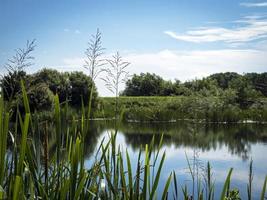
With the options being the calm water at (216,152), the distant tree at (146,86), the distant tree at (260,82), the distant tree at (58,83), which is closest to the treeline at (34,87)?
the distant tree at (58,83)

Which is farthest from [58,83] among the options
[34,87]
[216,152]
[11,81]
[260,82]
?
[260,82]

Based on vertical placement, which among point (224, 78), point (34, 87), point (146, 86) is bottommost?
point (34, 87)

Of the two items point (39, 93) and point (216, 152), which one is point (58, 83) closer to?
point (39, 93)

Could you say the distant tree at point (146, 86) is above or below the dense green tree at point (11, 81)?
above

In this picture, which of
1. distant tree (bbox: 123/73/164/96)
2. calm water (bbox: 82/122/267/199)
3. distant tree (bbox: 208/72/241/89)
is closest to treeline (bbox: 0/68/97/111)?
calm water (bbox: 82/122/267/199)

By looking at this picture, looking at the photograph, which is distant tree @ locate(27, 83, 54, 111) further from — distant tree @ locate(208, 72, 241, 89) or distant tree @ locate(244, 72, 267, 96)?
distant tree @ locate(208, 72, 241, 89)

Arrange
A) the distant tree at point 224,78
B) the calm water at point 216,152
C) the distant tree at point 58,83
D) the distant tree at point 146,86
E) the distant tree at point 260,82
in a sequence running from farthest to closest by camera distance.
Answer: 1. the distant tree at point 224,78
2. the distant tree at point 260,82
3. the distant tree at point 146,86
4. the calm water at point 216,152
5. the distant tree at point 58,83

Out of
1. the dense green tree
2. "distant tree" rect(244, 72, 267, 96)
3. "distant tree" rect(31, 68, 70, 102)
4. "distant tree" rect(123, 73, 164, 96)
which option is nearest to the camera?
the dense green tree

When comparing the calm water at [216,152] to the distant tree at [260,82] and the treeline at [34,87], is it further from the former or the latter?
the distant tree at [260,82]

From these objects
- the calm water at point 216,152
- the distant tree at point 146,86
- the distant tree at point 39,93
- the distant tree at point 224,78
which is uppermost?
the distant tree at point 224,78

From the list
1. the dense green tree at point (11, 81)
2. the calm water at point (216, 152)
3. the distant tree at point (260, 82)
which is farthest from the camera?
the distant tree at point (260, 82)

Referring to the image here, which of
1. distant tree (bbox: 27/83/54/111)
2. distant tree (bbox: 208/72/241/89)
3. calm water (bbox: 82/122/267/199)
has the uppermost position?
distant tree (bbox: 208/72/241/89)

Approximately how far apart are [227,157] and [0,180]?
270 inches

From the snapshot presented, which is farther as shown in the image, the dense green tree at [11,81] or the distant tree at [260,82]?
the distant tree at [260,82]
